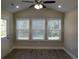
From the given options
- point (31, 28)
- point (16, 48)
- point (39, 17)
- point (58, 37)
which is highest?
point (39, 17)

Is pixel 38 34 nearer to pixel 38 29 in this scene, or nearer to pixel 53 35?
pixel 38 29

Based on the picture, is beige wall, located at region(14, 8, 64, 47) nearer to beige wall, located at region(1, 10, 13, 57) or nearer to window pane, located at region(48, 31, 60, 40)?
window pane, located at region(48, 31, 60, 40)

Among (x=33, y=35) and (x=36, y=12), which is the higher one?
(x=36, y=12)

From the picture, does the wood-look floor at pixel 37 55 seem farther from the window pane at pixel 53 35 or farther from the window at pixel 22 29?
the window at pixel 22 29

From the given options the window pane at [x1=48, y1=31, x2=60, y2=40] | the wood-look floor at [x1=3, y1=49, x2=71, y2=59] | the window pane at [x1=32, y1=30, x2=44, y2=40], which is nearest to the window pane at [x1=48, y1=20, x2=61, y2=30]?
the window pane at [x1=48, y1=31, x2=60, y2=40]

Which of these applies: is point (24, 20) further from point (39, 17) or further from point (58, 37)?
point (58, 37)

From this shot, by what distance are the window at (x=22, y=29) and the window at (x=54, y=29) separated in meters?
1.54

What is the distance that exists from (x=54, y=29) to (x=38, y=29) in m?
1.12

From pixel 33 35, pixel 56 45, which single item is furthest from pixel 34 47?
pixel 56 45

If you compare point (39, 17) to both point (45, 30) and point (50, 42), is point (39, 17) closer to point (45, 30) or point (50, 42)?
point (45, 30)

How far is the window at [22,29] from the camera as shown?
33.3ft

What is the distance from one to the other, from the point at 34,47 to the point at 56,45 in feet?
5.02

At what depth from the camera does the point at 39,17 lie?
10.1 m

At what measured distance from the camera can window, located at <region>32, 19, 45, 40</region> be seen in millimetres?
10133
